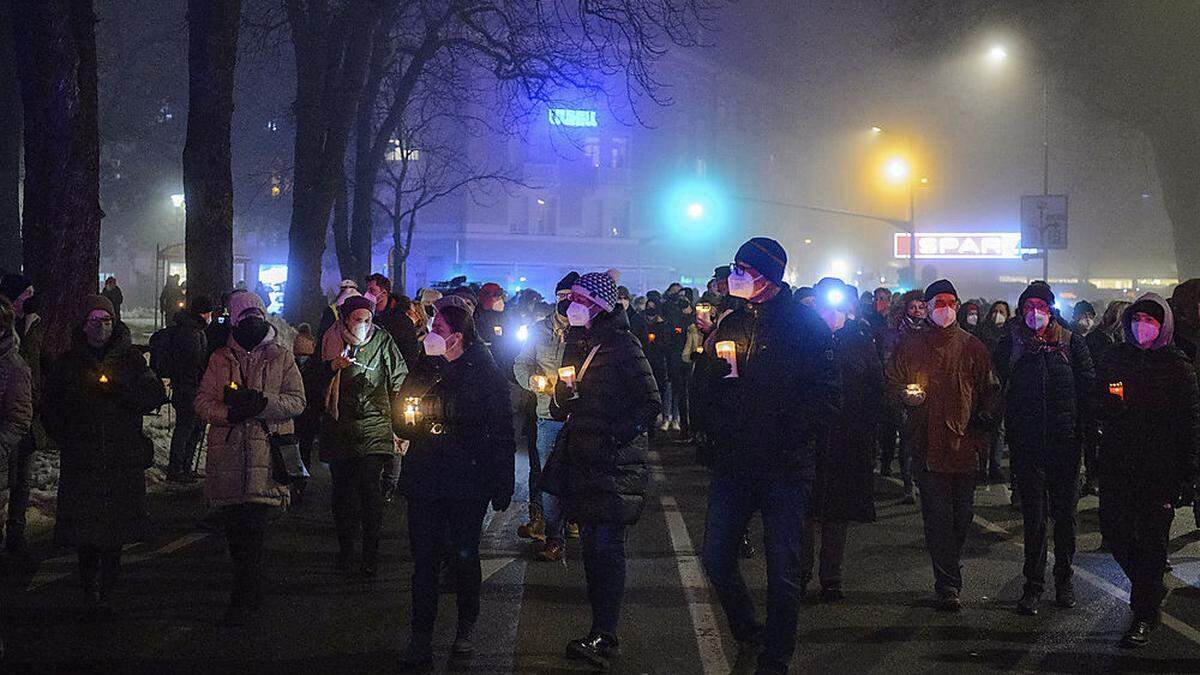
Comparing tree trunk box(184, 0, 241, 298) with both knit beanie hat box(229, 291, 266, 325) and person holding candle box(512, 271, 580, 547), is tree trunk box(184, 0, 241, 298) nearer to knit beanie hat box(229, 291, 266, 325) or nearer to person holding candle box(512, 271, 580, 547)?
person holding candle box(512, 271, 580, 547)

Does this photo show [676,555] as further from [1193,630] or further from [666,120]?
[666,120]

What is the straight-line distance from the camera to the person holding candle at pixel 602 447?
22.6 ft

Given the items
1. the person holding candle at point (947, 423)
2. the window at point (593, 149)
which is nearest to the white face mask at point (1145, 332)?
the person holding candle at point (947, 423)

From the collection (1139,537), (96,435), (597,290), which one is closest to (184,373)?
(96,435)

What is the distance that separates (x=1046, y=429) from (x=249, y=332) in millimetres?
5166

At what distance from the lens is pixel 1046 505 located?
337 inches

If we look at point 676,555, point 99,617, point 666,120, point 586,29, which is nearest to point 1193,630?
point 676,555

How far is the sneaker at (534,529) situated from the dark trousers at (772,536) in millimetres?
4543

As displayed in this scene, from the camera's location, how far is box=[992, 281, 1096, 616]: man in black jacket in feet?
27.8

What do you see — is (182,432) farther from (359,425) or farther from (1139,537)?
(1139,537)

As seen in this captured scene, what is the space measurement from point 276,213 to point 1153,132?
A: 43.7 metres

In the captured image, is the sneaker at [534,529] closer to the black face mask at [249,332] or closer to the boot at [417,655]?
the black face mask at [249,332]

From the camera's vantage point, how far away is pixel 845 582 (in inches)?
367

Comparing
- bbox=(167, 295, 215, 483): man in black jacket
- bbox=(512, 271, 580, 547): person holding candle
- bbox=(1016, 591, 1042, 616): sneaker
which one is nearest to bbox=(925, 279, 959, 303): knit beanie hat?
bbox=(1016, 591, 1042, 616): sneaker
